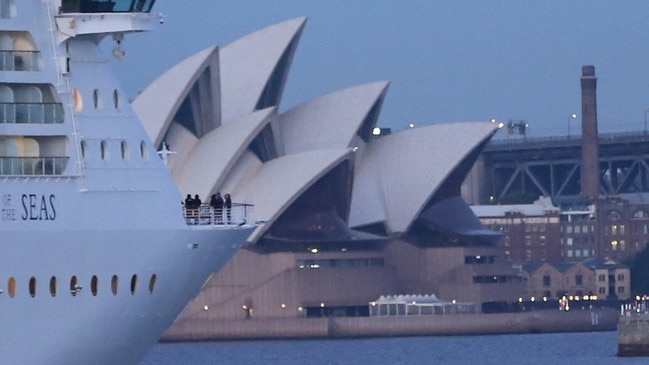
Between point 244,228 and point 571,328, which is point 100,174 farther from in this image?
point 571,328

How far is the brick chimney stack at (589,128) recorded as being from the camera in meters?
119

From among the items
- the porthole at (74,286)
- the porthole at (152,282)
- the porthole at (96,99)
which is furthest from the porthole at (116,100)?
the porthole at (74,286)

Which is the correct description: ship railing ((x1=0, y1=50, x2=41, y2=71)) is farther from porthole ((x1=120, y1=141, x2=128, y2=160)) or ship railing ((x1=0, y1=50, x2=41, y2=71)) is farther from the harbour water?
the harbour water

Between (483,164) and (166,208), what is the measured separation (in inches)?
3804

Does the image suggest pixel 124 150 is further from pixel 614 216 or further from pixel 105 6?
pixel 614 216

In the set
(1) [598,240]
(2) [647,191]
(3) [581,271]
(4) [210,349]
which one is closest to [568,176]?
(2) [647,191]

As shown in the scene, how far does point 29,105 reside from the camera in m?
26.8

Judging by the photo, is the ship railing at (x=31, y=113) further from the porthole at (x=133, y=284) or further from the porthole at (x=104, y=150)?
the porthole at (x=133, y=284)

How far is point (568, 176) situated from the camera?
134125 mm

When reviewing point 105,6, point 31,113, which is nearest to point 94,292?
point 31,113

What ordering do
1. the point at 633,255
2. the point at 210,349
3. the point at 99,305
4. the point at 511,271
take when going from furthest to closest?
the point at 633,255
the point at 511,271
the point at 210,349
the point at 99,305

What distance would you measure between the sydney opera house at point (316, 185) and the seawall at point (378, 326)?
24.5 inches

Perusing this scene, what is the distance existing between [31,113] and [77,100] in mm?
1045

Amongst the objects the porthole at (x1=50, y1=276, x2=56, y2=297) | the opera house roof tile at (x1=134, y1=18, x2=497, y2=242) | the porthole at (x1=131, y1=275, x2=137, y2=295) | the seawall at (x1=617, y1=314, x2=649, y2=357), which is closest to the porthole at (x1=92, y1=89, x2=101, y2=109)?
the porthole at (x1=131, y1=275, x2=137, y2=295)
